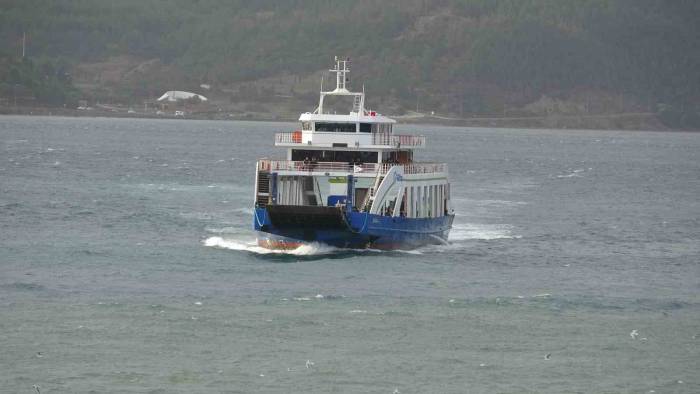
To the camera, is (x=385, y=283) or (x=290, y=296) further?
(x=385, y=283)

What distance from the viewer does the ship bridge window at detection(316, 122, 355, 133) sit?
65688mm

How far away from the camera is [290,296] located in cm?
5228

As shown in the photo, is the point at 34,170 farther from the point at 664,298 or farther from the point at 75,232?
the point at 664,298

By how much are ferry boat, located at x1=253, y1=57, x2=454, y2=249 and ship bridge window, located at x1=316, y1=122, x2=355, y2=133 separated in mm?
42

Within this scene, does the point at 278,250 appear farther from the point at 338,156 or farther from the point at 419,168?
the point at 419,168

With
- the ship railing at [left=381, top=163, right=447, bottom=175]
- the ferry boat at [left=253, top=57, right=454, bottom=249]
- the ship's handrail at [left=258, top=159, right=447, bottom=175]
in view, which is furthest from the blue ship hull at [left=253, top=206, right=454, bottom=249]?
the ship's handrail at [left=258, top=159, right=447, bottom=175]

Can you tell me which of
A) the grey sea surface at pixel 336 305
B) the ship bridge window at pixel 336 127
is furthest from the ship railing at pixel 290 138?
the grey sea surface at pixel 336 305

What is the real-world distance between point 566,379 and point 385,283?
14.9 meters

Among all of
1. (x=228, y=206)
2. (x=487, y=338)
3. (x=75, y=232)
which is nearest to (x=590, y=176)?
(x=228, y=206)

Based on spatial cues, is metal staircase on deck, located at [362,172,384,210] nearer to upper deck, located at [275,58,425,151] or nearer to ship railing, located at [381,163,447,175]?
ship railing, located at [381,163,447,175]

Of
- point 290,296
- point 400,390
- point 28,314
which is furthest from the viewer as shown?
point 290,296

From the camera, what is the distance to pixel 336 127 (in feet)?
216

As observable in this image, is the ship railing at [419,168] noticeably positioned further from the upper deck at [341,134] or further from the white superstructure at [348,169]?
the upper deck at [341,134]

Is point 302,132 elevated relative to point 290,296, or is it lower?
elevated
